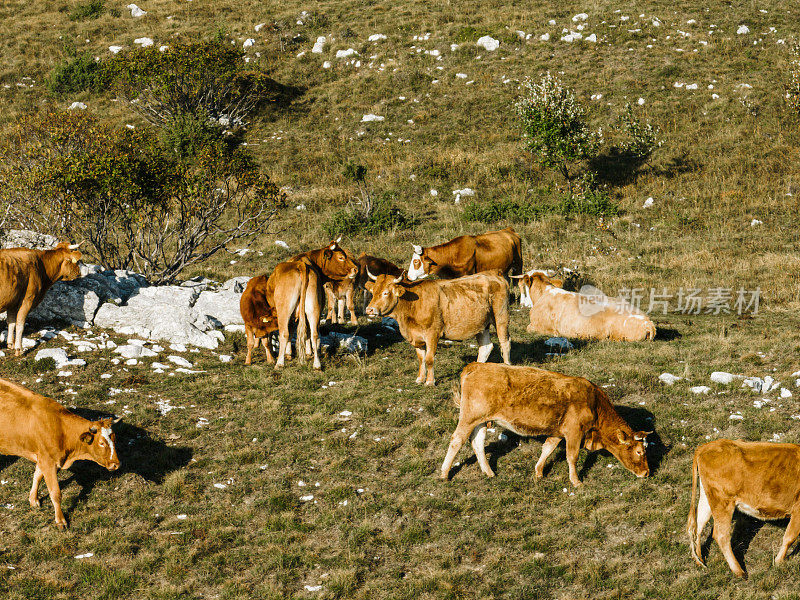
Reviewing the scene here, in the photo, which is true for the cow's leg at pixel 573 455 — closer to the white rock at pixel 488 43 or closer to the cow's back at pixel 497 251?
the cow's back at pixel 497 251

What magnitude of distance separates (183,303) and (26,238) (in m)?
5.83

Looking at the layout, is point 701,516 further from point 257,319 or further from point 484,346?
point 257,319

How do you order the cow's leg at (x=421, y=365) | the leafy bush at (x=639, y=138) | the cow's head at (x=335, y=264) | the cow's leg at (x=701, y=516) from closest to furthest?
the cow's leg at (x=701, y=516), the cow's leg at (x=421, y=365), the cow's head at (x=335, y=264), the leafy bush at (x=639, y=138)

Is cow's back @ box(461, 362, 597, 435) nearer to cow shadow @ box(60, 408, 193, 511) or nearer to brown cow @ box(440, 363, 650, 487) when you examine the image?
brown cow @ box(440, 363, 650, 487)

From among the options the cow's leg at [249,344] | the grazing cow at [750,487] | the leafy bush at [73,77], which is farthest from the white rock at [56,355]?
the leafy bush at [73,77]

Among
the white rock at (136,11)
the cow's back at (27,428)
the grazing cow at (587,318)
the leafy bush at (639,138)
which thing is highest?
the white rock at (136,11)

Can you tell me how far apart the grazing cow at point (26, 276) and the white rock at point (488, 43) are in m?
30.6

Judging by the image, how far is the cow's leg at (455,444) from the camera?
33.7 ft

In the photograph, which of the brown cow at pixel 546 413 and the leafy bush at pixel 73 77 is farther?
the leafy bush at pixel 73 77

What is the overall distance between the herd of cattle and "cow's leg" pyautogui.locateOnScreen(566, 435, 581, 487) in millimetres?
14

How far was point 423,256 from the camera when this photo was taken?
19203mm

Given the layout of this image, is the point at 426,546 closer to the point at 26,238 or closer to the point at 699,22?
the point at 26,238

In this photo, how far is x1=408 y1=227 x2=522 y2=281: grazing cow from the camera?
62.7 ft

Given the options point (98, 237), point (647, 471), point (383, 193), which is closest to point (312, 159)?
point (383, 193)
